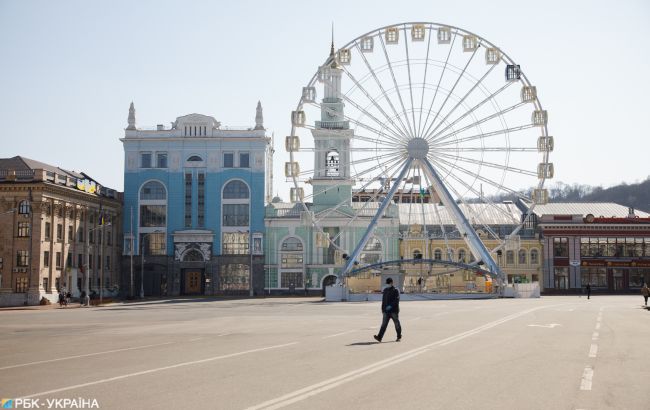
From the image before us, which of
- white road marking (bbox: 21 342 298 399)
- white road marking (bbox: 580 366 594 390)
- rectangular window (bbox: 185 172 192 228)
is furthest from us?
rectangular window (bbox: 185 172 192 228)

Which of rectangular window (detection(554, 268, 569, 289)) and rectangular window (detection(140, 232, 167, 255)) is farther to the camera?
rectangular window (detection(554, 268, 569, 289))

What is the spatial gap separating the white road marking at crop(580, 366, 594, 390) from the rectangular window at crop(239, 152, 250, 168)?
8111 centimetres

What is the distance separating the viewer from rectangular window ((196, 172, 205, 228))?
94750 millimetres

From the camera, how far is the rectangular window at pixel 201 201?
311ft

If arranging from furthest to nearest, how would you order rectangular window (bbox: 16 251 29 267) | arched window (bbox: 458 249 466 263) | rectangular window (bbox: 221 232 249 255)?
arched window (bbox: 458 249 466 263), rectangular window (bbox: 221 232 249 255), rectangular window (bbox: 16 251 29 267)

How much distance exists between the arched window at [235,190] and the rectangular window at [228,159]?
2013 mm

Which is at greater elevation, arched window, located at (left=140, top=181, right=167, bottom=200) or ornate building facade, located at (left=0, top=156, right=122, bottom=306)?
arched window, located at (left=140, top=181, right=167, bottom=200)

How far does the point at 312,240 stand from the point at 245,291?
391 inches

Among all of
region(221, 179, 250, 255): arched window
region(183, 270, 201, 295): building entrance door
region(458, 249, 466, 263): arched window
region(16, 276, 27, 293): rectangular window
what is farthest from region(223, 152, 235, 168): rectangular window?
region(458, 249, 466, 263): arched window

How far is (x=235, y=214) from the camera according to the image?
9544 centimetres

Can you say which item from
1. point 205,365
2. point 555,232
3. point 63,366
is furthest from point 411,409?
point 555,232

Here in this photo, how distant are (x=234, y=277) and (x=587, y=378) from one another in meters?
81.1

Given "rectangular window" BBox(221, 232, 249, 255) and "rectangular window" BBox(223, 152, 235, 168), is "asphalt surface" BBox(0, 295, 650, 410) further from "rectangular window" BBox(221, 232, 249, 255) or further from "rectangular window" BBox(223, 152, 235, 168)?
"rectangular window" BBox(223, 152, 235, 168)

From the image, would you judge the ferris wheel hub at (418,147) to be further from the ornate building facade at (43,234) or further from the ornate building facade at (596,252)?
the ornate building facade at (596,252)
